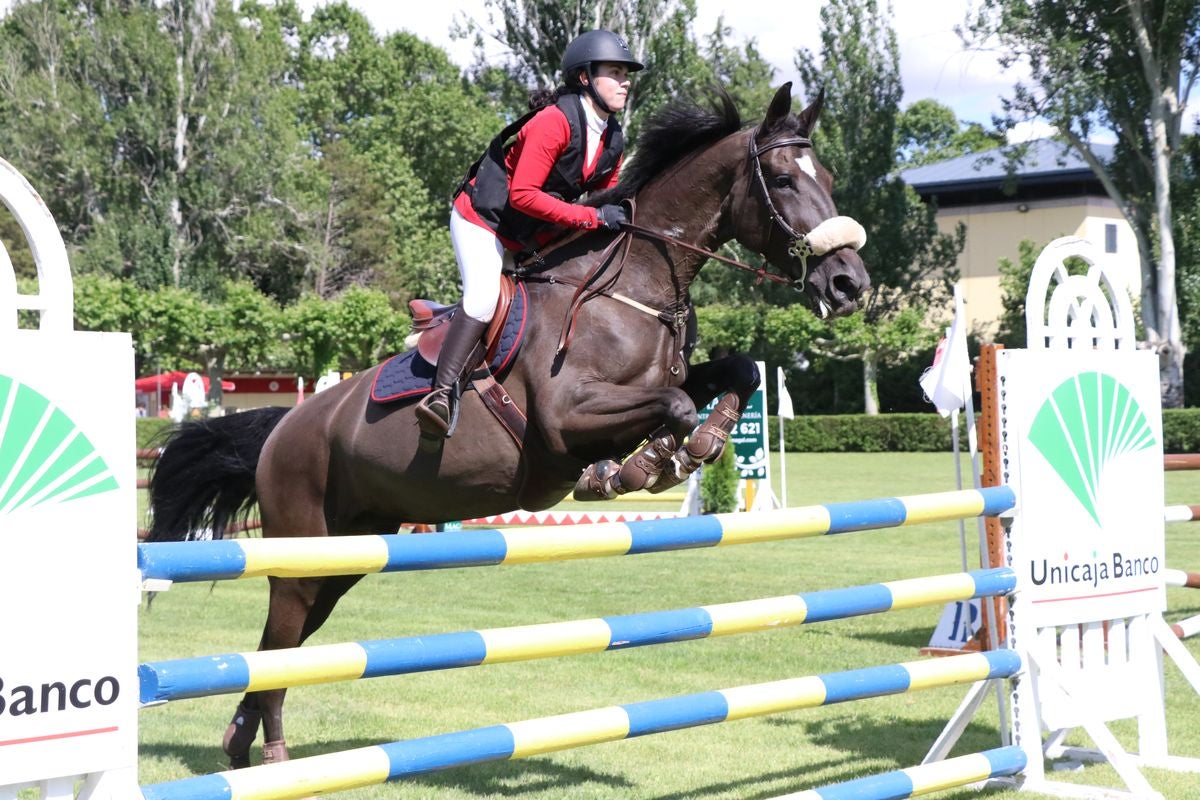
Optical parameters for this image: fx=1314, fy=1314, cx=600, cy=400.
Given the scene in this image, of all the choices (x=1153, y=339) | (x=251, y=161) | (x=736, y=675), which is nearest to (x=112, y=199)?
(x=251, y=161)

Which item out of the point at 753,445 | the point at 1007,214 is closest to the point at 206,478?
the point at 753,445

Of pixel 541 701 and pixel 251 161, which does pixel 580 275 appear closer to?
pixel 541 701

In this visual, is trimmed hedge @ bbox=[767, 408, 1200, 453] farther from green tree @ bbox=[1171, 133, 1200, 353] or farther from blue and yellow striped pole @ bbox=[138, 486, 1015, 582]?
blue and yellow striped pole @ bbox=[138, 486, 1015, 582]

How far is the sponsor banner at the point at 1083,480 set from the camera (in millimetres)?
4172

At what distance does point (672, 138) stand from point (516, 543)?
2.08 meters

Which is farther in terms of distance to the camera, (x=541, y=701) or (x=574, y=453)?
(x=541, y=701)

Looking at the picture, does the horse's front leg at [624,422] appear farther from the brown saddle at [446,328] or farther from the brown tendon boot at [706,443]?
the brown saddle at [446,328]

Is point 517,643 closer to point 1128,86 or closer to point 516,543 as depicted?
point 516,543

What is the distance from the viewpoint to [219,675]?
2.54 metres

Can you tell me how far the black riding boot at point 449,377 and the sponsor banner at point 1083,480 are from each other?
5.64ft

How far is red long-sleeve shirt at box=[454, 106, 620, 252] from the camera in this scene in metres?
4.20

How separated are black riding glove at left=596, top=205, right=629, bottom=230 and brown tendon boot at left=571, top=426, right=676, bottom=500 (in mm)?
733

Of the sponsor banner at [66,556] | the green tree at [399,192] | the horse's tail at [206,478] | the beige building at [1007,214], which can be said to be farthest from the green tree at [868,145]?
the sponsor banner at [66,556]

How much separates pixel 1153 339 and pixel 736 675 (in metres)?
25.5
